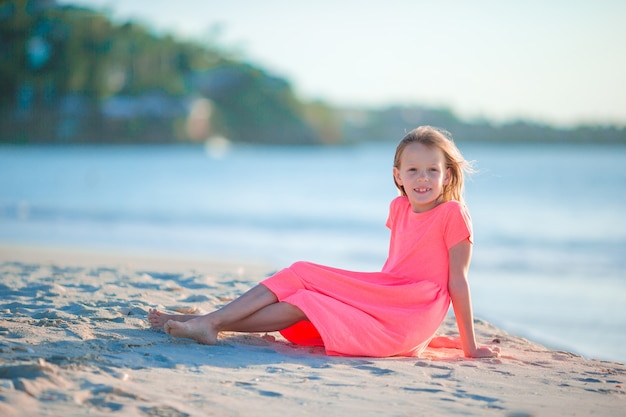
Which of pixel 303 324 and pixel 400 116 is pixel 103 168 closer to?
pixel 303 324

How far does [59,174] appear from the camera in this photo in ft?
97.1

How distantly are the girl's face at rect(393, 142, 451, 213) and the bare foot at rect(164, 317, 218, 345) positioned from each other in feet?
3.75

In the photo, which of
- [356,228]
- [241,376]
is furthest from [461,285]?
[356,228]

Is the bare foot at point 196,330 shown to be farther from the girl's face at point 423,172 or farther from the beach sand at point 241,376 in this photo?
the girl's face at point 423,172

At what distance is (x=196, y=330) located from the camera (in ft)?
11.2

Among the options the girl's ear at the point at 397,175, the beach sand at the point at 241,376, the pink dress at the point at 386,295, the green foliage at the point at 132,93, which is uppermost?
the green foliage at the point at 132,93

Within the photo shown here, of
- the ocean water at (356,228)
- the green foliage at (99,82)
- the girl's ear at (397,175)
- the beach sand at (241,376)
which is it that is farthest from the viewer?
the green foliage at (99,82)

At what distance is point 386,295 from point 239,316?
69 centimetres

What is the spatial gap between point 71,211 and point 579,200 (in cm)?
1433

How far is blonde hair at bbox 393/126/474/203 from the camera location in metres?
3.59

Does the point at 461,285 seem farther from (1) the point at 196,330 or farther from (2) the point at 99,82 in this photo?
(2) the point at 99,82

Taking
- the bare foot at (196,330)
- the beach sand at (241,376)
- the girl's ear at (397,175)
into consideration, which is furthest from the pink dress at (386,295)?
the bare foot at (196,330)

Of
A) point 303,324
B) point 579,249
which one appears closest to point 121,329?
point 303,324

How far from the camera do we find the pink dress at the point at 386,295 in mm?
3414
